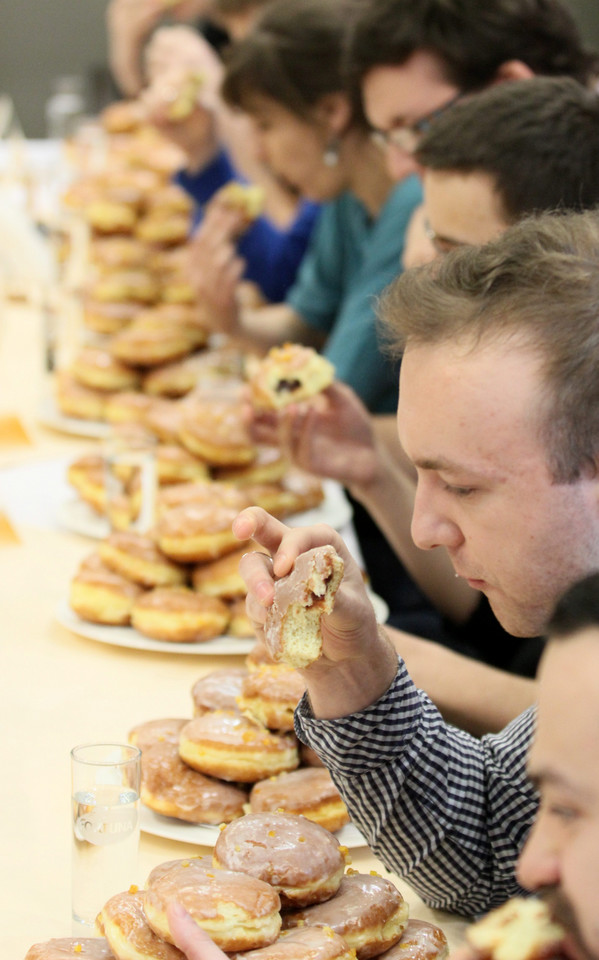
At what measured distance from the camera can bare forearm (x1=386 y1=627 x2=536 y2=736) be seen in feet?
4.96

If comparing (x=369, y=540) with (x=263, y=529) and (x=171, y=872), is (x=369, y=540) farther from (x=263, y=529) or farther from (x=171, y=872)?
(x=171, y=872)

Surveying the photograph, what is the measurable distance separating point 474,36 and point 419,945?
204 centimetres

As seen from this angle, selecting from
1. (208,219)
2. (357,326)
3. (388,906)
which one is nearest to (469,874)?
(388,906)

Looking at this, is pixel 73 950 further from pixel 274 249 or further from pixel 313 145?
pixel 274 249

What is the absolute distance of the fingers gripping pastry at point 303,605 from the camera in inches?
38.2

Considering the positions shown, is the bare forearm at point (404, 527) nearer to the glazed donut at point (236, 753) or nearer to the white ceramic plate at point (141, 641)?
the white ceramic plate at point (141, 641)

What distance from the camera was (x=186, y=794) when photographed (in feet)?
4.02

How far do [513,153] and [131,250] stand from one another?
79.1 inches

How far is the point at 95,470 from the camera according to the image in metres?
2.31

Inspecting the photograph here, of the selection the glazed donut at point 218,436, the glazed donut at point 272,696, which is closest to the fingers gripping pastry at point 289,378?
the glazed donut at point 218,436

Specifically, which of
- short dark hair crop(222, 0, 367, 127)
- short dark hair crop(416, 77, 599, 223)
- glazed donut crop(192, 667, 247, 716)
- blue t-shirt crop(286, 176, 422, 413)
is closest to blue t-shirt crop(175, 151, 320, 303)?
blue t-shirt crop(286, 176, 422, 413)

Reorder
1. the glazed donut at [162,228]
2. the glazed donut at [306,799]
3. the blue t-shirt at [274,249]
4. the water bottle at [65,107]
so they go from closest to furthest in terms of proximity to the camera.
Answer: the glazed donut at [306,799]
the glazed donut at [162,228]
the blue t-shirt at [274,249]
the water bottle at [65,107]

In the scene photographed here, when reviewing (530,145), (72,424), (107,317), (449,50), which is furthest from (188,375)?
(530,145)

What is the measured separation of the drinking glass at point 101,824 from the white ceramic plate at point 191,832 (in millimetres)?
124
